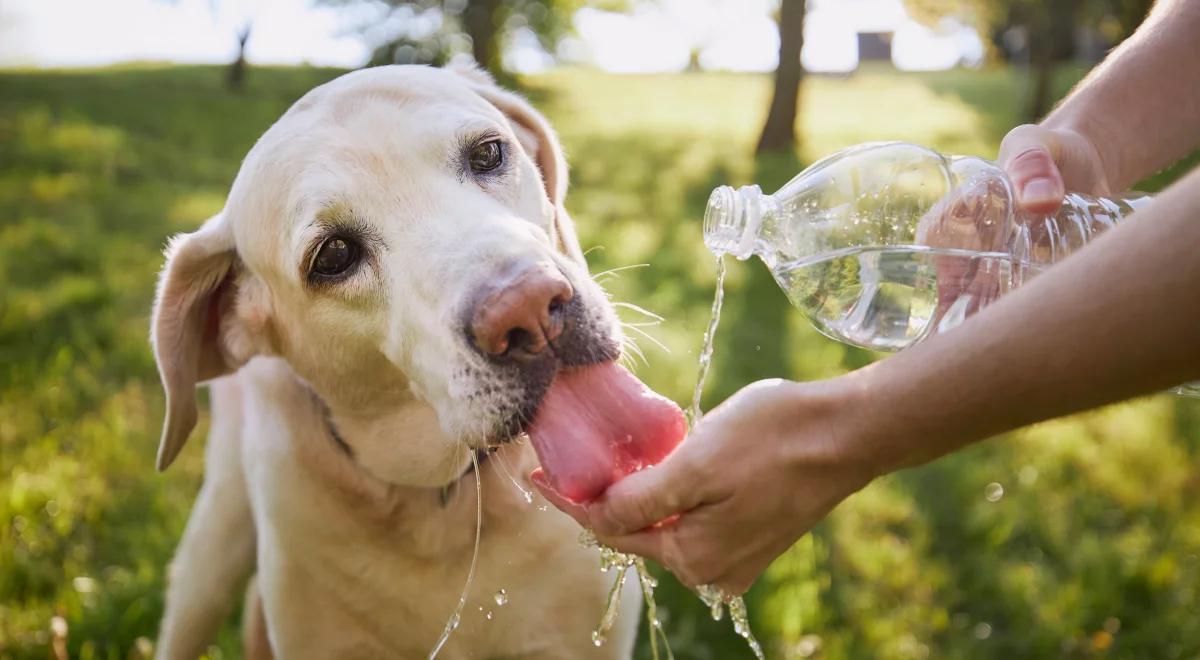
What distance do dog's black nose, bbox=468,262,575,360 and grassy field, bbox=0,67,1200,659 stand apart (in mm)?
1762

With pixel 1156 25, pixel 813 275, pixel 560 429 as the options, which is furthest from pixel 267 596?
pixel 1156 25

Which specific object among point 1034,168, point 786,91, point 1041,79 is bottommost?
point 1041,79

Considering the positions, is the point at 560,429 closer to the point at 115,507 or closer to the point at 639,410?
the point at 639,410

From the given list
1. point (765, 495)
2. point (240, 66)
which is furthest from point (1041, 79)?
point (765, 495)

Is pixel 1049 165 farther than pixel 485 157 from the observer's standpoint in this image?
No

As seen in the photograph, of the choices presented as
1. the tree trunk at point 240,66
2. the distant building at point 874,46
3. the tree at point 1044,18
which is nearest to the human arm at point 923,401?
the tree at point 1044,18

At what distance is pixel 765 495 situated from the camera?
5.17 feet

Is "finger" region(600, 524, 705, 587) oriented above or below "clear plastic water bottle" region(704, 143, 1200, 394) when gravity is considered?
below

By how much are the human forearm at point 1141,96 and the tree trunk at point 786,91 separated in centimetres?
1001

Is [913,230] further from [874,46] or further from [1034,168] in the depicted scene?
[874,46]

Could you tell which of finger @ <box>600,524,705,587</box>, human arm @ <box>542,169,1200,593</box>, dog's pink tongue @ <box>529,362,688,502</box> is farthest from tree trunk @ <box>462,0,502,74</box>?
human arm @ <box>542,169,1200,593</box>

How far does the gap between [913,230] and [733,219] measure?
499mm

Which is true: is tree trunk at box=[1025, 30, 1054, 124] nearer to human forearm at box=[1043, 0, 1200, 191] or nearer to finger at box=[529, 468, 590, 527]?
human forearm at box=[1043, 0, 1200, 191]

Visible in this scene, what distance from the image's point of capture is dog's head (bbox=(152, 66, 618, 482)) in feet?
5.99
